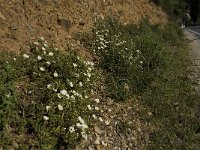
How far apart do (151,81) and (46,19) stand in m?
3.68

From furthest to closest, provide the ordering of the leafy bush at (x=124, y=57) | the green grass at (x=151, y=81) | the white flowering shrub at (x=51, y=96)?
the leafy bush at (x=124, y=57), the green grass at (x=151, y=81), the white flowering shrub at (x=51, y=96)

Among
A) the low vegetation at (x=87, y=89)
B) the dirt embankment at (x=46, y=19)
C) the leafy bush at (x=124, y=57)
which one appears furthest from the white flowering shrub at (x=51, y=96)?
the leafy bush at (x=124, y=57)

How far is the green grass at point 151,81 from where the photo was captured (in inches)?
388

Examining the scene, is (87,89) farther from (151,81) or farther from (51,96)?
(151,81)

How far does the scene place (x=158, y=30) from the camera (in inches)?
733

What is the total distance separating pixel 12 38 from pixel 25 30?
1.78 feet

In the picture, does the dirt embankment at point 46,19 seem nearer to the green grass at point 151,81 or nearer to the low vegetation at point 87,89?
the low vegetation at point 87,89

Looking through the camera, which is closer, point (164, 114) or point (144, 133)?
point (144, 133)

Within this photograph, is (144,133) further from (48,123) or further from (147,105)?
(48,123)


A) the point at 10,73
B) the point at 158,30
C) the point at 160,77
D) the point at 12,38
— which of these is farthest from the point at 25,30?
the point at 158,30

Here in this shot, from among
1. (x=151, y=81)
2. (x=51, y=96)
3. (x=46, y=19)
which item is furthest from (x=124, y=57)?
(x=51, y=96)

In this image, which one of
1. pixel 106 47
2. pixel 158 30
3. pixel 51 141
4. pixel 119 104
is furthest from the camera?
pixel 158 30

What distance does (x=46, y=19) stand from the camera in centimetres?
1028

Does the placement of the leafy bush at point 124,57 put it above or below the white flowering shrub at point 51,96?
below
